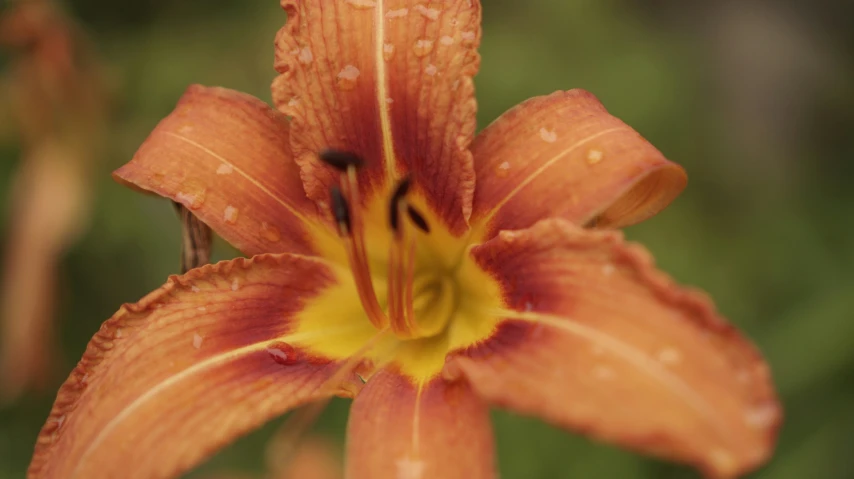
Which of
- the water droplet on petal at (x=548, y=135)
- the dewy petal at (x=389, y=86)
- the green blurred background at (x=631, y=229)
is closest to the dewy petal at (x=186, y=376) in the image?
the dewy petal at (x=389, y=86)

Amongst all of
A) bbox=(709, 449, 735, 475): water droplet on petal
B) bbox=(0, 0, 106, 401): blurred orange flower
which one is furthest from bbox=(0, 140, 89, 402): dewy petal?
bbox=(709, 449, 735, 475): water droplet on petal

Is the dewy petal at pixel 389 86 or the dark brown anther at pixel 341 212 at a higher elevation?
the dewy petal at pixel 389 86

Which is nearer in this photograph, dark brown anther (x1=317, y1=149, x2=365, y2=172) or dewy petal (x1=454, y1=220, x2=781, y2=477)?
dewy petal (x1=454, y1=220, x2=781, y2=477)

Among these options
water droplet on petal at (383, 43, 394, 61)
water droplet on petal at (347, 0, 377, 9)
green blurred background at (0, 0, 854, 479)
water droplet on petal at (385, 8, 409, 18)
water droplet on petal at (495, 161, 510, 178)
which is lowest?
green blurred background at (0, 0, 854, 479)

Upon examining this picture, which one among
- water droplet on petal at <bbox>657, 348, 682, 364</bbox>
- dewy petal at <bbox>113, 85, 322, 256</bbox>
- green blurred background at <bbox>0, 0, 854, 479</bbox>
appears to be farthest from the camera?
green blurred background at <bbox>0, 0, 854, 479</bbox>

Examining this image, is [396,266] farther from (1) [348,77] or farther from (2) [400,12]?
(2) [400,12]

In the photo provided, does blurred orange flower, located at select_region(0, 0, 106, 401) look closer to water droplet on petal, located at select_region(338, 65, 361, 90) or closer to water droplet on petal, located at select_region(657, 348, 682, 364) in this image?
water droplet on petal, located at select_region(338, 65, 361, 90)

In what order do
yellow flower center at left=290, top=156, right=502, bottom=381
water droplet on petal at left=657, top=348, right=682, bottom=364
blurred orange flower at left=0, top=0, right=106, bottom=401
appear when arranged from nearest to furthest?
water droplet on petal at left=657, top=348, right=682, bottom=364 < yellow flower center at left=290, top=156, right=502, bottom=381 < blurred orange flower at left=0, top=0, right=106, bottom=401

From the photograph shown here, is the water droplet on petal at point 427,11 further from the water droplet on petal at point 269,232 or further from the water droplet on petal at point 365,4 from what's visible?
the water droplet on petal at point 269,232

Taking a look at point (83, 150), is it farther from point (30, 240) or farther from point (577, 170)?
point (577, 170)
